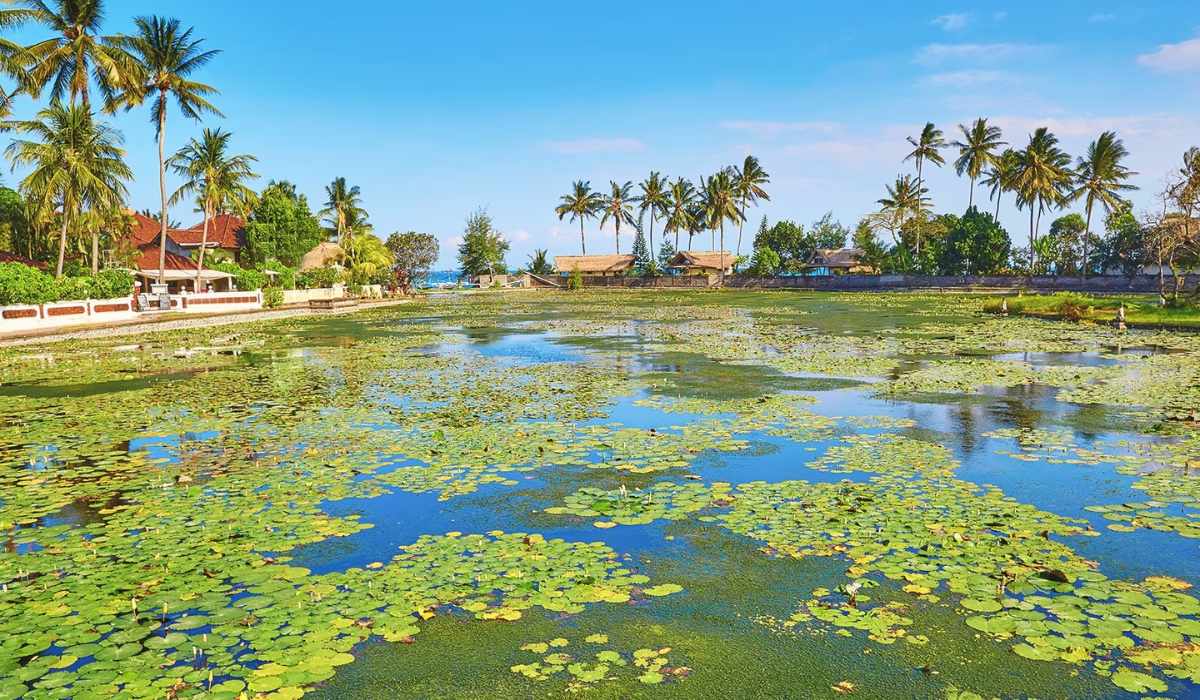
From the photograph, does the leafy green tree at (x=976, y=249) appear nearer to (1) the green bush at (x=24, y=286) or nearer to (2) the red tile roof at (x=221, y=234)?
(2) the red tile roof at (x=221, y=234)

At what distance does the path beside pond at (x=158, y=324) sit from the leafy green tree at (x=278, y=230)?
50.5 ft

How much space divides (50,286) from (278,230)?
32.1 m

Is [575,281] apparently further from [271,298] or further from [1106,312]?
[1106,312]

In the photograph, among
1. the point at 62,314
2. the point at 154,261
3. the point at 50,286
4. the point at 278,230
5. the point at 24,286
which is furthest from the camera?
the point at 278,230

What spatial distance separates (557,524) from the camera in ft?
22.2

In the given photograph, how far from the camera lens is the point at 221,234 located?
201ft

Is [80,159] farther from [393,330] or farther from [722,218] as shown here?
[722,218]

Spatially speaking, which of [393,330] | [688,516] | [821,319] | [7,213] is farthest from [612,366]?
[7,213]

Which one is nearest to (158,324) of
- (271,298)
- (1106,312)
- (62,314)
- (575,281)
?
(62,314)

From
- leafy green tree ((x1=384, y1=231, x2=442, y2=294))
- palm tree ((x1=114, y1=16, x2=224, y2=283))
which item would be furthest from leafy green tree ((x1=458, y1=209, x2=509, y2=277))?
palm tree ((x1=114, y1=16, x2=224, y2=283))

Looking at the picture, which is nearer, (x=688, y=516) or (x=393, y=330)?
(x=688, y=516)

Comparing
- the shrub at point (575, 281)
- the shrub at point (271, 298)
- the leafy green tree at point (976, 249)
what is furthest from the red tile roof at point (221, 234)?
the leafy green tree at point (976, 249)

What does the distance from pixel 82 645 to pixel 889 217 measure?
8396 cm

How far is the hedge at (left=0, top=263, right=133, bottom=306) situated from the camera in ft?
88.3
